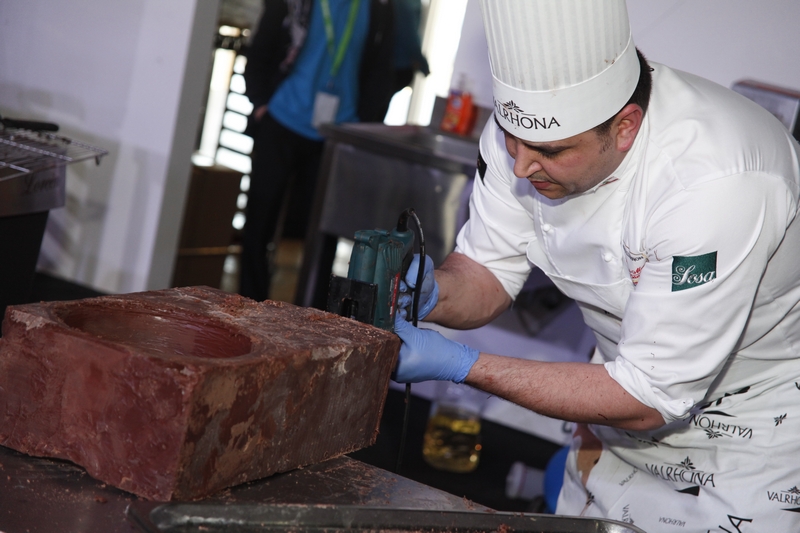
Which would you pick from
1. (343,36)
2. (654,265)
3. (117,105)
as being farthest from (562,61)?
(117,105)

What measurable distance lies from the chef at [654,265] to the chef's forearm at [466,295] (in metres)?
0.02

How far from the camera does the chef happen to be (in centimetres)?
125

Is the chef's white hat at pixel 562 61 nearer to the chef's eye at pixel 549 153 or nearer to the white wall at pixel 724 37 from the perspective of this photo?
the chef's eye at pixel 549 153

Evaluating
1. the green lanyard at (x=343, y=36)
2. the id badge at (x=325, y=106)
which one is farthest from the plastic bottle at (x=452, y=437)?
the green lanyard at (x=343, y=36)

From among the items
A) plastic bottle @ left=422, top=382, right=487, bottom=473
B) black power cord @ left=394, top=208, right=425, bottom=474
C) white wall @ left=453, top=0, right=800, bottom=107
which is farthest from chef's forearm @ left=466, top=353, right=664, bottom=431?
white wall @ left=453, top=0, right=800, bottom=107

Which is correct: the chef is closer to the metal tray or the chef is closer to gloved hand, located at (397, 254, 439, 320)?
gloved hand, located at (397, 254, 439, 320)

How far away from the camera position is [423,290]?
5.05ft

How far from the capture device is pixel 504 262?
5.61 feet

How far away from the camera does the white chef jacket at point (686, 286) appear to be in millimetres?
1237

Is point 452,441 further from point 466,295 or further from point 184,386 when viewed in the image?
point 184,386

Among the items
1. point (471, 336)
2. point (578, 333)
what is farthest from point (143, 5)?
point (578, 333)

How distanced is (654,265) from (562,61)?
0.35m

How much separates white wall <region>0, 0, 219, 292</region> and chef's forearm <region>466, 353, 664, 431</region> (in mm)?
2351

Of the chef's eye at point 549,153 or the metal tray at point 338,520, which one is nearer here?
the metal tray at point 338,520
